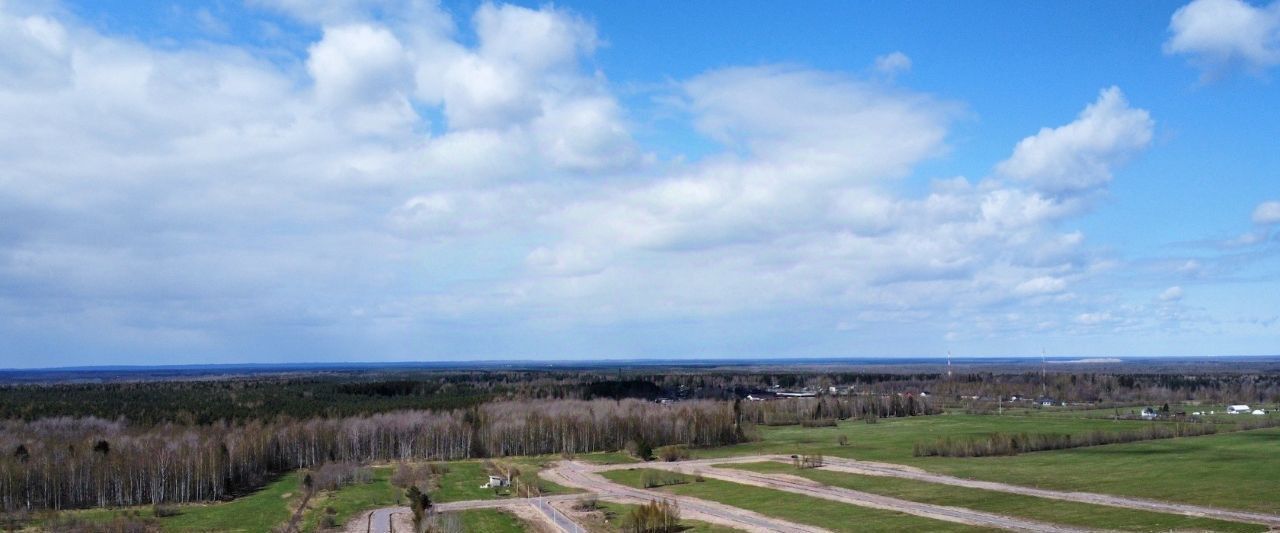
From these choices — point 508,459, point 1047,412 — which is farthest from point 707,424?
point 1047,412

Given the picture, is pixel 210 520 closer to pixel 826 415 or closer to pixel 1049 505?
pixel 1049 505

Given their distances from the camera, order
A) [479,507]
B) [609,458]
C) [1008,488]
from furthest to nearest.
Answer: [609,458] < [479,507] < [1008,488]

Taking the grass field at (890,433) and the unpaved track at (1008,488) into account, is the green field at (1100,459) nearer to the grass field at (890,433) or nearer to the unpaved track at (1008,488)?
the grass field at (890,433)

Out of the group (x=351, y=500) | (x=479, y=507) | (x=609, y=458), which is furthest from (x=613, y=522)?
(x=609, y=458)

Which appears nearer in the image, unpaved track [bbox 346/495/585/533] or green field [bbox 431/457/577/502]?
unpaved track [bbox 346/495/585/533]

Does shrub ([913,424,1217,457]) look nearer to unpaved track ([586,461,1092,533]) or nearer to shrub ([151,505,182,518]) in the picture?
unpaved track ([586,461,1092,533])

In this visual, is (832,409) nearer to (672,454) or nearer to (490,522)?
(672,454)

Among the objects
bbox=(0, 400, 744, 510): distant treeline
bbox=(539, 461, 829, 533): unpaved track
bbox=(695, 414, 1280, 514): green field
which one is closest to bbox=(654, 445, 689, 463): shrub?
bbox=(695, 414, 1280, 514): green field
